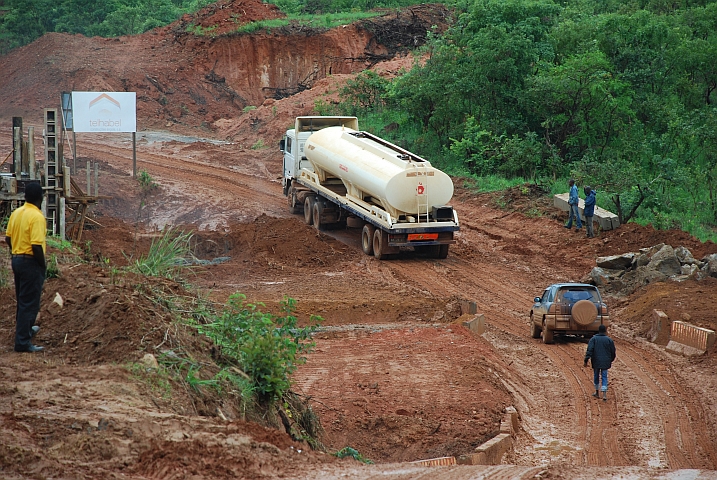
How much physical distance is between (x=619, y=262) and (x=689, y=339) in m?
5.66

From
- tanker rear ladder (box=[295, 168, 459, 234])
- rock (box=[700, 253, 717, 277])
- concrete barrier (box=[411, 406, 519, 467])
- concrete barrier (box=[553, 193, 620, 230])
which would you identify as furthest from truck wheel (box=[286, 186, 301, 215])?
concrete barrier (box=[411, 406, 519, 467])

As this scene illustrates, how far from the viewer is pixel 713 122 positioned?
31828 millimetres

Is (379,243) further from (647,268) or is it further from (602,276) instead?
(647,268)

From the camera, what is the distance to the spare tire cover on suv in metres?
Answer: 16.7

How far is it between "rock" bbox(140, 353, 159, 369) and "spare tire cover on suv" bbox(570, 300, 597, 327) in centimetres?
1009

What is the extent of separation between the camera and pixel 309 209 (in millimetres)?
27484

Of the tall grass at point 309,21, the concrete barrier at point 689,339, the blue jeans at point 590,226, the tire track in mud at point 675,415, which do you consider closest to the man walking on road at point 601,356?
the tire track in mud at point 675,415

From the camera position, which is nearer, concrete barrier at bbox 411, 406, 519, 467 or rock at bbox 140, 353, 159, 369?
rock at bbox 140, 353, 159, 369

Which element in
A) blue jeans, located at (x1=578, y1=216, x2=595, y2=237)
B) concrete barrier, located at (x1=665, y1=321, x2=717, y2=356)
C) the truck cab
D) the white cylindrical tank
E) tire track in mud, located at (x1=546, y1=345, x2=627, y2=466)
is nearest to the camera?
tire track in mud, located at (x1=546, y1=345, x2=627, y2=466)

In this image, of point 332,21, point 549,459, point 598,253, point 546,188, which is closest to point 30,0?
Answer: point 332,21

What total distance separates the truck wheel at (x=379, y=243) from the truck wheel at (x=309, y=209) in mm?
4008

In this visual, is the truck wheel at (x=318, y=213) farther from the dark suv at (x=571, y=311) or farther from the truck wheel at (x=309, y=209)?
the dark suv at (x=571, y=311)

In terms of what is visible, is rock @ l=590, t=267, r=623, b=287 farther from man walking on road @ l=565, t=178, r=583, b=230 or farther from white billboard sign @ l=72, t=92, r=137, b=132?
white billboard sign @ l=72, t=92, r=137, b=132

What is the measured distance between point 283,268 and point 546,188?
468 inches
